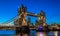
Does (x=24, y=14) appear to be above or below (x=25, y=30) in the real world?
above

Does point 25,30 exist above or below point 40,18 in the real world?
below

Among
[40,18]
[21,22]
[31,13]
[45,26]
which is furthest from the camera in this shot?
[45,26]

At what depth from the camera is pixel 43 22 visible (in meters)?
143

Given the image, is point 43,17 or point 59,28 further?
point 59,28

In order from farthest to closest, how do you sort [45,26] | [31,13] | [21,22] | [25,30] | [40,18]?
[45,26]
[40,18]
[31,13]
[21,22]
[25,30]

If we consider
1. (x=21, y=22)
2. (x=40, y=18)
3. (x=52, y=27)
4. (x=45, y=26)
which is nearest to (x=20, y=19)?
(x=21, y=22)

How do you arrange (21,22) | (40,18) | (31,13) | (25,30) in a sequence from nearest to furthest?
(25,30) < (21,22) < (31,13) < (40,18)

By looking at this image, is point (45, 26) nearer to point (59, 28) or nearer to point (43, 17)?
point (43, 17)

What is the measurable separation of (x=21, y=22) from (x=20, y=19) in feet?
4.58

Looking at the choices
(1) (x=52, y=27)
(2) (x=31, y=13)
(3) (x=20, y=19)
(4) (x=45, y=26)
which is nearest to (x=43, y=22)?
(4) (x=45, y=26)

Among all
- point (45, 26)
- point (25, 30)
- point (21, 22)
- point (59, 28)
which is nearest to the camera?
point (25, 30)

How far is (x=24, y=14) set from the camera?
108m

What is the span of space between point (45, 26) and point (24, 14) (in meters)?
38.5

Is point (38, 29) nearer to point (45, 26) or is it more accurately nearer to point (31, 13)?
point (45, 26)
